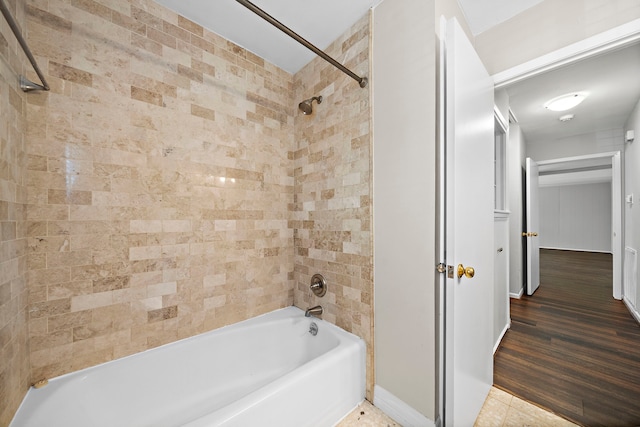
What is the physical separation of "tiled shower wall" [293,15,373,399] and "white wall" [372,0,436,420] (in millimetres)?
79

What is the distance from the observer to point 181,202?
1539 mm

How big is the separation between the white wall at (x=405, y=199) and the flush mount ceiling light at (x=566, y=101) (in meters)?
2.56

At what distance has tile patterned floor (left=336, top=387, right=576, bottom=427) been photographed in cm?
135

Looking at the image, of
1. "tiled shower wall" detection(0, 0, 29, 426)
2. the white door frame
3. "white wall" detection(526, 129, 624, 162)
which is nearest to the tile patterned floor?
"tiled shower wall" detection(0, 0, 29, 426)

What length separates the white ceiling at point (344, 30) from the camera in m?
1.46

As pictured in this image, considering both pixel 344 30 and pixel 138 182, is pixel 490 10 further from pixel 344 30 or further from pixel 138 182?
pixel 138 182

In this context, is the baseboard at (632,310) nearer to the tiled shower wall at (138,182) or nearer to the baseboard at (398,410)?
the baseboard at (398,410)

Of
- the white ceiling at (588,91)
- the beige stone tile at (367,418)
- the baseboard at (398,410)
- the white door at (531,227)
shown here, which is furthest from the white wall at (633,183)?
the beige stone tile at (367,418)

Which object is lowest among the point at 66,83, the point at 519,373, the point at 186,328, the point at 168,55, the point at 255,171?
the point at 519,373

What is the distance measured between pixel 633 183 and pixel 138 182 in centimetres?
477

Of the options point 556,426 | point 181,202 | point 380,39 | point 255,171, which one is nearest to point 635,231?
point 556,426

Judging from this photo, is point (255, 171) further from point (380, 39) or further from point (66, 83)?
point (380, 39)

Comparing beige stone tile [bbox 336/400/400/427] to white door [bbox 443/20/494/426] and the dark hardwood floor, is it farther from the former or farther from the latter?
the dark hardwood floor

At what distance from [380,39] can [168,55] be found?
52.0 inches
